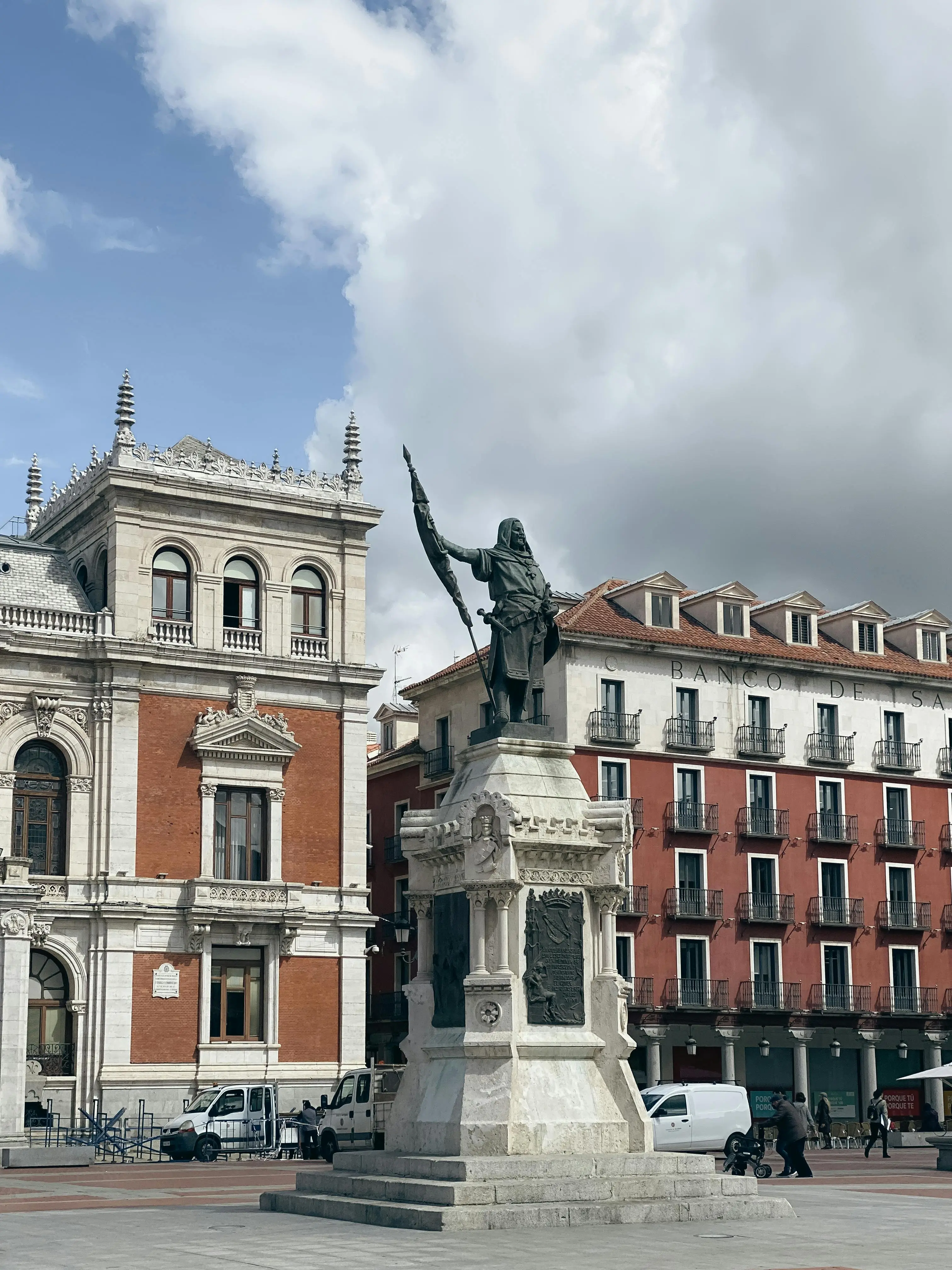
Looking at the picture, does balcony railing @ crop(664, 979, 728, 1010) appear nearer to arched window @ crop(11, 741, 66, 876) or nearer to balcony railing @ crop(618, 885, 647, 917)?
balcony railing @ crop(618, 885, 647, 917)

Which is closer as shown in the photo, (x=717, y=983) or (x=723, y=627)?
(x=717, y=983)

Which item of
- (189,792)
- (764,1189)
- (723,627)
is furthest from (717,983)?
(764,1189)

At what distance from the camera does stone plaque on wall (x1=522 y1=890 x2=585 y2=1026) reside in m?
20.2

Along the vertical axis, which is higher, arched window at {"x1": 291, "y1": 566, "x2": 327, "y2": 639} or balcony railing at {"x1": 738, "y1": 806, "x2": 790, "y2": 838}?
arched window at {"x1": 291, "y1": 566, "x2": 327, "y2": 639}

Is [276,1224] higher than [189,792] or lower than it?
lower

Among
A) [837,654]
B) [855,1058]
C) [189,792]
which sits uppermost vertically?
[837,654]

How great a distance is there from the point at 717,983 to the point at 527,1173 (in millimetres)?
38544

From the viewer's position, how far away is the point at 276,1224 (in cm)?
1902

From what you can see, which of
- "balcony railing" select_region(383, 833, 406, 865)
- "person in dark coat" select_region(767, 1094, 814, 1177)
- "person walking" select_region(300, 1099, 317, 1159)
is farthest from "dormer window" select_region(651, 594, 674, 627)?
"person in dark coat" select_region(767, 1094, 814, 1177)

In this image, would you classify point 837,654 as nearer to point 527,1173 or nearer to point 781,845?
point 781,845

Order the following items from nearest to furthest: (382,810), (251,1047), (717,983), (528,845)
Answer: (528,845)
(251,1047)
(717,983)
(382,810)

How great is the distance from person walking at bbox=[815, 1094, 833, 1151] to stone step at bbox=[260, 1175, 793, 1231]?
114 feet

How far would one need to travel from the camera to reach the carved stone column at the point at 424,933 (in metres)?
21.6

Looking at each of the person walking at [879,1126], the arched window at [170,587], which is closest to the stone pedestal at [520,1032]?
the person walking at [879,1126]
